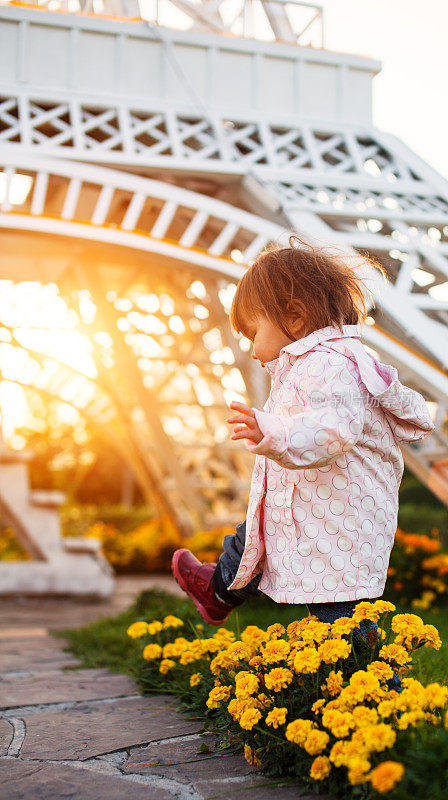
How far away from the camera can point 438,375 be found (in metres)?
4.62

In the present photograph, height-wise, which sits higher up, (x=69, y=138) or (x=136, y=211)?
(x=69, y=138)

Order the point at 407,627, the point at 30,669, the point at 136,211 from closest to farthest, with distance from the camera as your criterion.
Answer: the point at 407,627 → the point at 30,669 → the point at 136,211

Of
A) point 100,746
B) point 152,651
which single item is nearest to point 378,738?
point 100,746

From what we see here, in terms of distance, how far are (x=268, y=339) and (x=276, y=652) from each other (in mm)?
775

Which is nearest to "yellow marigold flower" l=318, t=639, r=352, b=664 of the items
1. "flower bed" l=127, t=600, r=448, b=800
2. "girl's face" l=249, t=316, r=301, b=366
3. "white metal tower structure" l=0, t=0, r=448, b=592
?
"flower bed" l=127, t=600, r=448, b=800

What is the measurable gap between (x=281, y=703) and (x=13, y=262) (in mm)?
6218

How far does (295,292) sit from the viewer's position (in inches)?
73.0

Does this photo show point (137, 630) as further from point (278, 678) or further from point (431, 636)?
point (431, 636)

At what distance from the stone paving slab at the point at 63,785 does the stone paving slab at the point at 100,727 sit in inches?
4.0

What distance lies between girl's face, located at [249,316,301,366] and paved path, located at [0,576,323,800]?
98 cm

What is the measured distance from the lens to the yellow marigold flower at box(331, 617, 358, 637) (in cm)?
156

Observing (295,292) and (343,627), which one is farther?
(295,292)

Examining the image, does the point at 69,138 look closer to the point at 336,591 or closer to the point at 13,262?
the point at 13,262

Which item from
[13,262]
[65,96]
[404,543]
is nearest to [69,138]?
[65,96]
